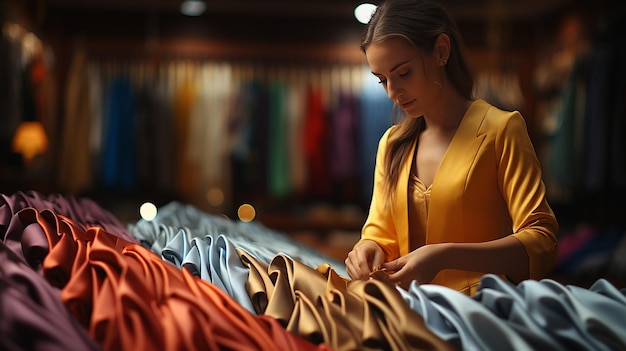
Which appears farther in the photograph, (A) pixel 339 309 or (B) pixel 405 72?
(B) pixel 405 72

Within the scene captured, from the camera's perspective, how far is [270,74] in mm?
5258

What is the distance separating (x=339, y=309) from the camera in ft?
3.31

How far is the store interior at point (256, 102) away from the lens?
4.62 meters

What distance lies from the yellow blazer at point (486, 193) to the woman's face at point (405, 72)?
0.35ft

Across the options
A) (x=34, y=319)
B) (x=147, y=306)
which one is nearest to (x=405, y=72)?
(x=147, y=306)

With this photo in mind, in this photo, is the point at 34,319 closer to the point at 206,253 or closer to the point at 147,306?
the point at 147,306

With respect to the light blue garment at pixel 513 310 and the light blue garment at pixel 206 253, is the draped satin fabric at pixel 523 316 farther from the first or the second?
the light blue garment at pixel 206 253

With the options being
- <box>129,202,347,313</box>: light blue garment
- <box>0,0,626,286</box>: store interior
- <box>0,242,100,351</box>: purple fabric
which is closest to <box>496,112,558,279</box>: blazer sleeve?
<box>129,202,347,313</box>: light blue garment

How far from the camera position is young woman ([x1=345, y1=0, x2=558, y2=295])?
1175 millimetres

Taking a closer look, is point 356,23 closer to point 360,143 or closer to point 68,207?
point 360,143

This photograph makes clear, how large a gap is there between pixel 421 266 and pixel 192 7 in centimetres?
451

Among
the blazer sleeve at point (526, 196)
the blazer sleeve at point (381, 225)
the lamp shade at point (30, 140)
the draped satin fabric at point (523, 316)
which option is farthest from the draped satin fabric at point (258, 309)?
the lamp shade at point (30, 140)

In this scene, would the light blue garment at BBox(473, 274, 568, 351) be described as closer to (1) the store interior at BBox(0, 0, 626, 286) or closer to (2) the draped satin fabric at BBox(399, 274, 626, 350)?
(2) the draped satin fabric at BBox(399, 274, 626, 350)

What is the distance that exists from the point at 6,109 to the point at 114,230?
222cm
